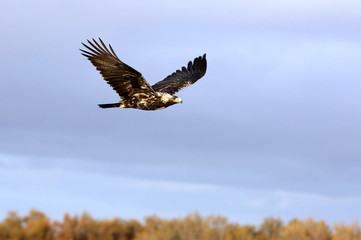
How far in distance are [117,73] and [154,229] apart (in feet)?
21.7

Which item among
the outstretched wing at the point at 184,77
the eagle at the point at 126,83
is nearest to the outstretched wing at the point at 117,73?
the eagle at the point at 126,83

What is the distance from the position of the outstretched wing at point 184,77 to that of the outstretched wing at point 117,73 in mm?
3530

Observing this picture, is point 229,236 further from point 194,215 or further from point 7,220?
point 7,220

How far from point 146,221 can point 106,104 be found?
5.28m

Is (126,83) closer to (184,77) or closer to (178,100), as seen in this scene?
(178,100)

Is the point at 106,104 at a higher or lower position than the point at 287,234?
higher

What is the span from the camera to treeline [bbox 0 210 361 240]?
26.0 m

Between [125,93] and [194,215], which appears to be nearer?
[125,93]

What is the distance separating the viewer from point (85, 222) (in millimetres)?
26969

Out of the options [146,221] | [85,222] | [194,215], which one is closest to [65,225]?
[85,222]

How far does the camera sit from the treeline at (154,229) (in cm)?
2595

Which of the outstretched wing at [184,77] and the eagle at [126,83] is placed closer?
the eagle at [126,83]

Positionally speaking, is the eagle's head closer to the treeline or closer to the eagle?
the eagle

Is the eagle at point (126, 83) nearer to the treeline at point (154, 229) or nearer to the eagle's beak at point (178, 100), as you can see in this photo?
the eagle's beak at point (178, 100)
